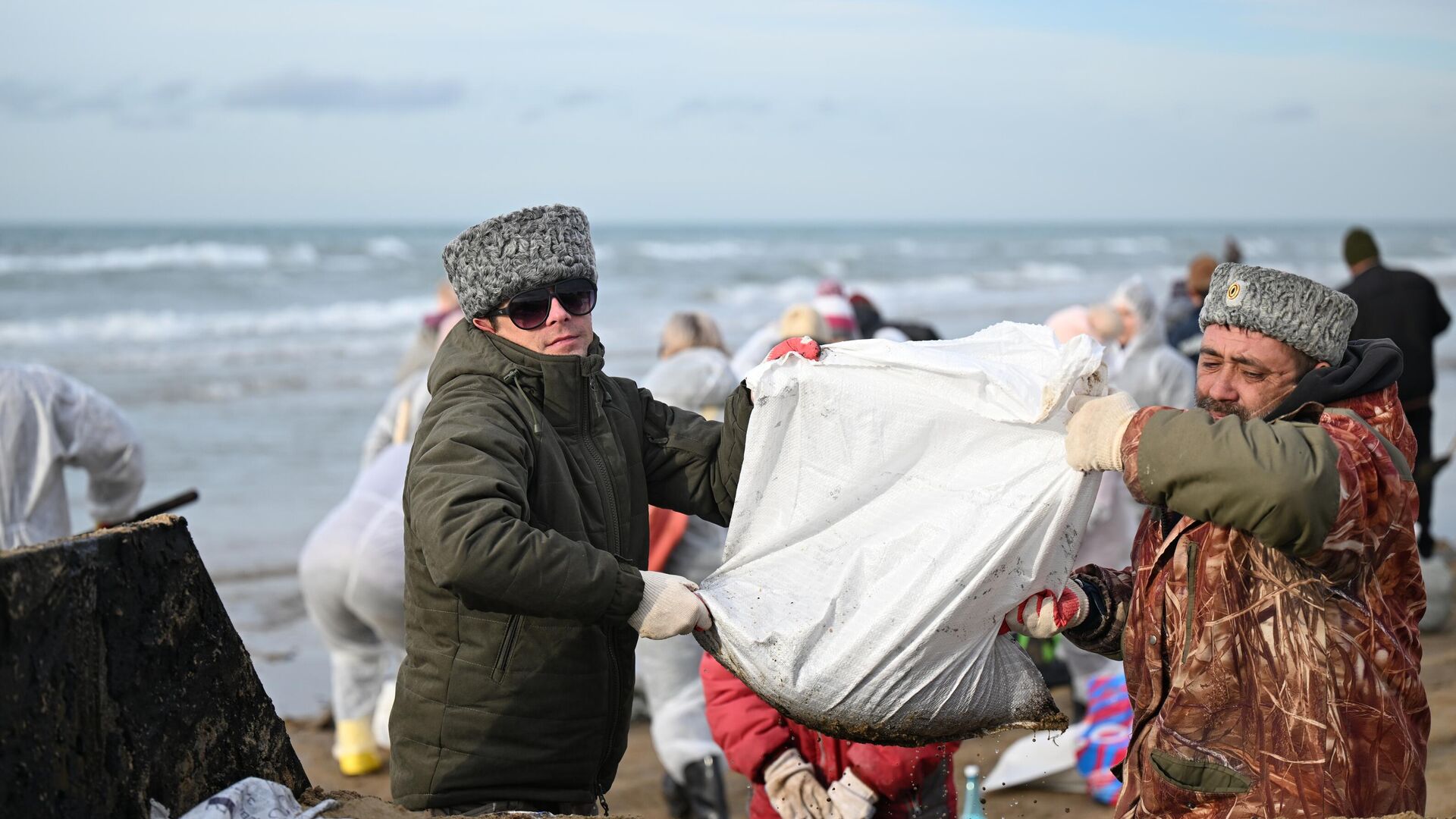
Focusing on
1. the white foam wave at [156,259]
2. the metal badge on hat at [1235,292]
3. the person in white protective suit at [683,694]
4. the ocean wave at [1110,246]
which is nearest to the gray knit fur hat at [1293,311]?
the metal badge on hat at [1235,292]

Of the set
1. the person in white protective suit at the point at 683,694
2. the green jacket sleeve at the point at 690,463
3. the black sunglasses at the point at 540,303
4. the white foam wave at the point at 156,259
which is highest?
the black sunglasses at the point at 540,303

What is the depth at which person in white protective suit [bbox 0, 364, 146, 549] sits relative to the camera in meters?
4.35

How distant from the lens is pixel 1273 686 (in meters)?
2.15

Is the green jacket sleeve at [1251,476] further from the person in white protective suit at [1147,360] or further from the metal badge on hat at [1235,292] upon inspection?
the person in white protective suit at [1147,360]

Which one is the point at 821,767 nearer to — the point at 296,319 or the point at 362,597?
the point at 362,597

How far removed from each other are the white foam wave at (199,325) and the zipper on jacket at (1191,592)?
19273mm

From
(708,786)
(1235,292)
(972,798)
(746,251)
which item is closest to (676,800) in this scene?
(708,786)

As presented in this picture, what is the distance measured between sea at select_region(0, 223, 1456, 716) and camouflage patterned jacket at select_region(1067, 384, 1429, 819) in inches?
193

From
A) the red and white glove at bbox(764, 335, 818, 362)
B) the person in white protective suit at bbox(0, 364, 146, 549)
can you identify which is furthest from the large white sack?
the person in white protective suit at bbox(0, 364, 146, 549)

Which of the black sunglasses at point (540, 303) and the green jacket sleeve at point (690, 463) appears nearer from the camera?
the black sunglasses at point (540, 303)

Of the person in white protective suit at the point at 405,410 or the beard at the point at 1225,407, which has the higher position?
the beard at the point at 1225,407

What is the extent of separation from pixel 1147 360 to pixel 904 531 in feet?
15.5

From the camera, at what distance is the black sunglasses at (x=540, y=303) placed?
258 centimetres

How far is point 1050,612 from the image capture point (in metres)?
2.50
